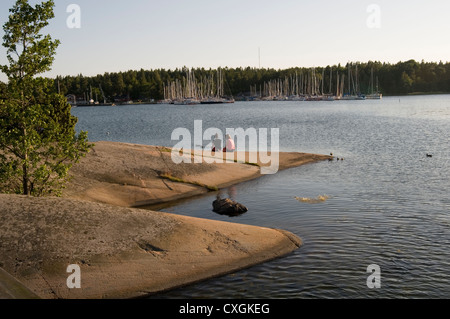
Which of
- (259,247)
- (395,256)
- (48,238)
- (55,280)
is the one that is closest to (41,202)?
(48,238)

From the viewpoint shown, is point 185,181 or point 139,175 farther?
point 185,181

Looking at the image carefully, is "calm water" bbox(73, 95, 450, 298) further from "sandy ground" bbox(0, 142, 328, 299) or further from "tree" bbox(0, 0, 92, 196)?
"tree" bbox(0, 0, 92, 196)

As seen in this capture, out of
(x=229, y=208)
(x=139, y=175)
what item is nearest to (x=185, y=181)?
(x=139, y=175)

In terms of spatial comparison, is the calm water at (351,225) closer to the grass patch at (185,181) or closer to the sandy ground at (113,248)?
the sandy ground at (113,248)

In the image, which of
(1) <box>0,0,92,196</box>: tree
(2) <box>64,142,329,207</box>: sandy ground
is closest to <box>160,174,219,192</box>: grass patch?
(2) <box>64,142,329,207</box>: sandy ground

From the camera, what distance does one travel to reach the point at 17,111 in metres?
23.1

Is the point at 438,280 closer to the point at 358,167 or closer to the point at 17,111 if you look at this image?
the point at 17,111

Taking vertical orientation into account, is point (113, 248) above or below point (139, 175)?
below

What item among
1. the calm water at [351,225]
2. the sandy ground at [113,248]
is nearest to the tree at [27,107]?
the sandy ground at [113,248]

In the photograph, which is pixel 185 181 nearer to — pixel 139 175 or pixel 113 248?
pixel 139 175

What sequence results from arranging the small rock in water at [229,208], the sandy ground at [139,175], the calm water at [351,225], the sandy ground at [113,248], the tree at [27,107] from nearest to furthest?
the sandy ground at [113,248]
the calm water at [351,225]
the tree at [27,107]
the small rock in water at [229,208]
the sandy ground at [139,175]

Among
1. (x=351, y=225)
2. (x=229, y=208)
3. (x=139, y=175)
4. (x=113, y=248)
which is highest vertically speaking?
(x=139, y=175)

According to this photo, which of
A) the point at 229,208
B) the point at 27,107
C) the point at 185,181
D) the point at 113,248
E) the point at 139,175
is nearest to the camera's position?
the point at 113,248

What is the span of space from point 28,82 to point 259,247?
14.4 meters
